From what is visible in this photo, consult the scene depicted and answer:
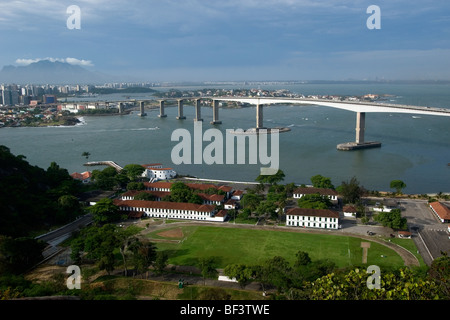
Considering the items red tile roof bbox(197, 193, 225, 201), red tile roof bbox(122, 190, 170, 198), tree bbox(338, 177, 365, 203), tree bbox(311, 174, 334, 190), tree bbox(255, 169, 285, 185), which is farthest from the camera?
tree bbox(255, 169, 285, 185)

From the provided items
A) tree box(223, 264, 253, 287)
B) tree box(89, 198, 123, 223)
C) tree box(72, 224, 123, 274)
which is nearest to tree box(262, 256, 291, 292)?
tree box(223, 264, 253, 287)

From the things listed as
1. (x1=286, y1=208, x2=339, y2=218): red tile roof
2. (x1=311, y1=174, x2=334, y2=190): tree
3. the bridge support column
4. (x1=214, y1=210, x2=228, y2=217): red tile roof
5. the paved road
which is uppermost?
the bridge support column

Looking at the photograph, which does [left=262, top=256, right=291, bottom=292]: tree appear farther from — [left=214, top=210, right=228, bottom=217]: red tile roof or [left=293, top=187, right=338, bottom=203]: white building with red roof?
[left=293, top=187, right=338, bottom=203]: white building with red roof

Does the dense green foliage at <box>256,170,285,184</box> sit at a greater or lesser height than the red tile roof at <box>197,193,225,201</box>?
greater

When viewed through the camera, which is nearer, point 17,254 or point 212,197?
point 17,254

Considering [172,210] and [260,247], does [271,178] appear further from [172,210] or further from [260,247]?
[260,247]

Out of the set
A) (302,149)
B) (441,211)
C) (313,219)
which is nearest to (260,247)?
(313,219)

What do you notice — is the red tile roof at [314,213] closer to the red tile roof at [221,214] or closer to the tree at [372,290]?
the red tile roof at [221,214]

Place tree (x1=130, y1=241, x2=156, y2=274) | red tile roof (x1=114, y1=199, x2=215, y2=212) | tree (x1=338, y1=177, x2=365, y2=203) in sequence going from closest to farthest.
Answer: tree (x1=130, y1=241, x2=156, y2=274)
red tile roof (x1=114, y1=199, x2=215, y2=212)
tree (x1=338, y1=177, x2=365, y2=203)
